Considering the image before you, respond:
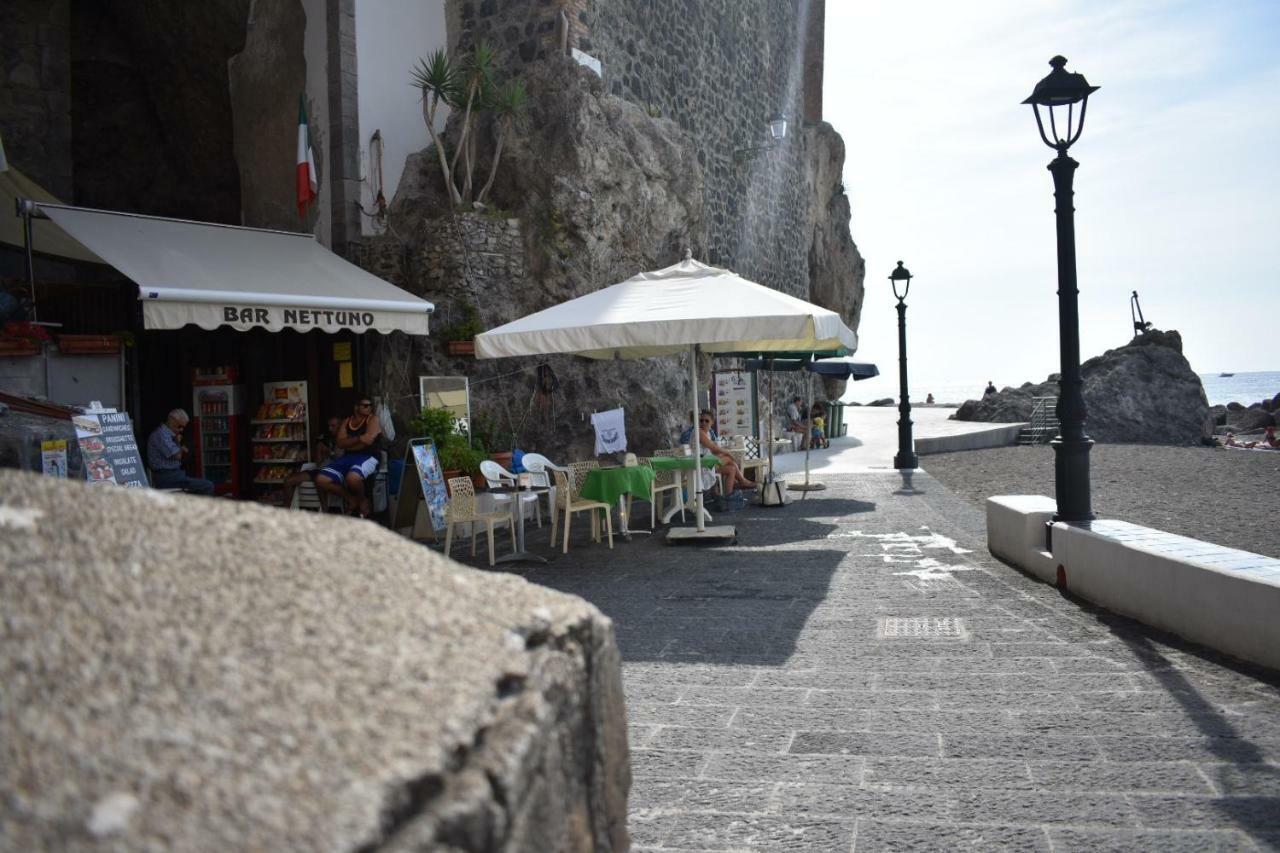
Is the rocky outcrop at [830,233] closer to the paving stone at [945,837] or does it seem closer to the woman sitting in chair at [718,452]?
the woman sitting in chair at [718,452]

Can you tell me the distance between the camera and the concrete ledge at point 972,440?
2000cm

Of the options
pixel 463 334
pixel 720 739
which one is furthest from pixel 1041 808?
pixel 463 334

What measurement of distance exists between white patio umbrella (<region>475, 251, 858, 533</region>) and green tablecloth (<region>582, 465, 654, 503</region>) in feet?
1.75

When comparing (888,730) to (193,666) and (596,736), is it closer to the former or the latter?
(596,736)

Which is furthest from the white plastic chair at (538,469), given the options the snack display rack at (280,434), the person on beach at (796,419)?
the person on beach at (796,419)

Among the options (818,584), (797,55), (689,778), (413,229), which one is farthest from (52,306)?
(797,55)

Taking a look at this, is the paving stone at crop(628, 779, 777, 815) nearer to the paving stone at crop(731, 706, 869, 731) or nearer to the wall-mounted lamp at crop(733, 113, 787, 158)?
the paving stone at crop(731, 706, 869, 731)

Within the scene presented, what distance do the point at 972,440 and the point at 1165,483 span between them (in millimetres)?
8916

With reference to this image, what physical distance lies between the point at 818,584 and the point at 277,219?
9315 millimetres

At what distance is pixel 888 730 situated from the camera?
3.94 meters

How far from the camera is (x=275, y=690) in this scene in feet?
4.47

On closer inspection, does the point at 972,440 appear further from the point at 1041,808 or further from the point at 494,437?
the point at 1041,808

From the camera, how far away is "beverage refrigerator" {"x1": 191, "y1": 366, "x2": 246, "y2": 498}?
460 inches

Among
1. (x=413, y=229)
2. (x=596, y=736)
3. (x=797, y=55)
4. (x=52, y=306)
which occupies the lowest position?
(x=596, y=736)
